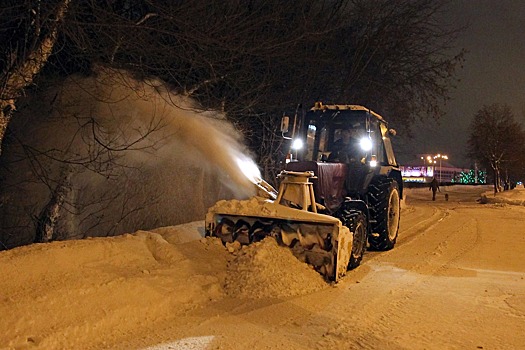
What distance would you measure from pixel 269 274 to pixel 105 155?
5.15 metres

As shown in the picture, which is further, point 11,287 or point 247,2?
point 247,2

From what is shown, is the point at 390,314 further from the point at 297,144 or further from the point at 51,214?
the point at 51,214

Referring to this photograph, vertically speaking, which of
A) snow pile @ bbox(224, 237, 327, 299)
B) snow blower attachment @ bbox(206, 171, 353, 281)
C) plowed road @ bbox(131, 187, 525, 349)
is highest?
snow blower attachment @ bbox(206, 171, 353, 281)

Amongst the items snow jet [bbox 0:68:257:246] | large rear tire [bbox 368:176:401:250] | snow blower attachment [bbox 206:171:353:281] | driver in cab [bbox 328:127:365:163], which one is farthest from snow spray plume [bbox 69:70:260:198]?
large rear tire [bbox 368:176:401:250]

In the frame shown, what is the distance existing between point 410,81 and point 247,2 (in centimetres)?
1048

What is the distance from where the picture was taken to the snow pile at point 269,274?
614 centimetres

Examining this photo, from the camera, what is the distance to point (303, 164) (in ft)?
26.3

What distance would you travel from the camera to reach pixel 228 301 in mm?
5859

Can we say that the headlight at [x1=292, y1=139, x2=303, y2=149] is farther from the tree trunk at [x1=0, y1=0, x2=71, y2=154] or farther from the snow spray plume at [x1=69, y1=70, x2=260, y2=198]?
the tree trunk at [x1=0, y1=0, x2=71, y2=154]

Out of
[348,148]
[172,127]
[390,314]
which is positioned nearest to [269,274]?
[390,314]

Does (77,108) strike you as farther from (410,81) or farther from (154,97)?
(410,81)

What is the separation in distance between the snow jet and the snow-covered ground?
10.9 feet

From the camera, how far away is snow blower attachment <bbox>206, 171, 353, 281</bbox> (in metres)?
6.89

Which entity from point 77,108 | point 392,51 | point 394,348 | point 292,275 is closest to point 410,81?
point 392,51
